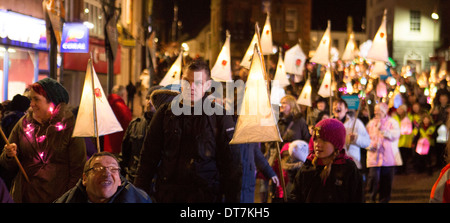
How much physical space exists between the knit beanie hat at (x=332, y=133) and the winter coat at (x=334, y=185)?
0.11 metres

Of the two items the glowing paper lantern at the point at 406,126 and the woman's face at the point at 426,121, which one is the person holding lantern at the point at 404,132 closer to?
the glowing paper lantern at the point at 406,126

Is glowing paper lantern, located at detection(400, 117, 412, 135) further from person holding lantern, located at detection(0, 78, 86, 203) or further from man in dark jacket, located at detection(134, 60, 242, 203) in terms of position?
person holding lantern, located at detection(0, 78, 86, 203)

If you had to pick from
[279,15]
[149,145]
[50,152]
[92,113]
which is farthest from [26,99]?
[279,15]

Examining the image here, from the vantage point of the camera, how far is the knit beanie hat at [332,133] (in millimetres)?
5133

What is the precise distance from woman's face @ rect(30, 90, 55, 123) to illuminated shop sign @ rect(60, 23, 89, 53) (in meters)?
9.44

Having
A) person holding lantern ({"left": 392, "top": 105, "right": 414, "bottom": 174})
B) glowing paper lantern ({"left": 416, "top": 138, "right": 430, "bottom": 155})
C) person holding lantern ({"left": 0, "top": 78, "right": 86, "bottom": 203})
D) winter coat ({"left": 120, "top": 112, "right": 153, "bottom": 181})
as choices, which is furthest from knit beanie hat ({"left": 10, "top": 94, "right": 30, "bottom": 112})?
glowing paper lantern ({"left": 416, "top": 138, "right": 430, "bottom": 155})

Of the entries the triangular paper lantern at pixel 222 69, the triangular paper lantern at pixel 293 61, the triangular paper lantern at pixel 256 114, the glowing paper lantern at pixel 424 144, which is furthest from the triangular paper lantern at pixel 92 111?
the triangular paper lantern at pixel 293 61

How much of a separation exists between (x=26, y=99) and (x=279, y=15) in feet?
169

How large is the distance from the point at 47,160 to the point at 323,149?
8.16ft

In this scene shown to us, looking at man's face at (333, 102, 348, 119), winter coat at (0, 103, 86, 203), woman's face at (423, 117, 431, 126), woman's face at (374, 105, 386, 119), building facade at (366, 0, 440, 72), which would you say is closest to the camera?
winter coat at (0, 103, 86, 203)

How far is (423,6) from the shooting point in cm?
5591

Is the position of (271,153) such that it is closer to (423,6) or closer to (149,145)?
(149,145)

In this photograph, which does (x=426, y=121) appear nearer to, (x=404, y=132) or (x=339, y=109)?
(x=404, y=132)

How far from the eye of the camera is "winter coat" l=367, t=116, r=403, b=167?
37.7ft
